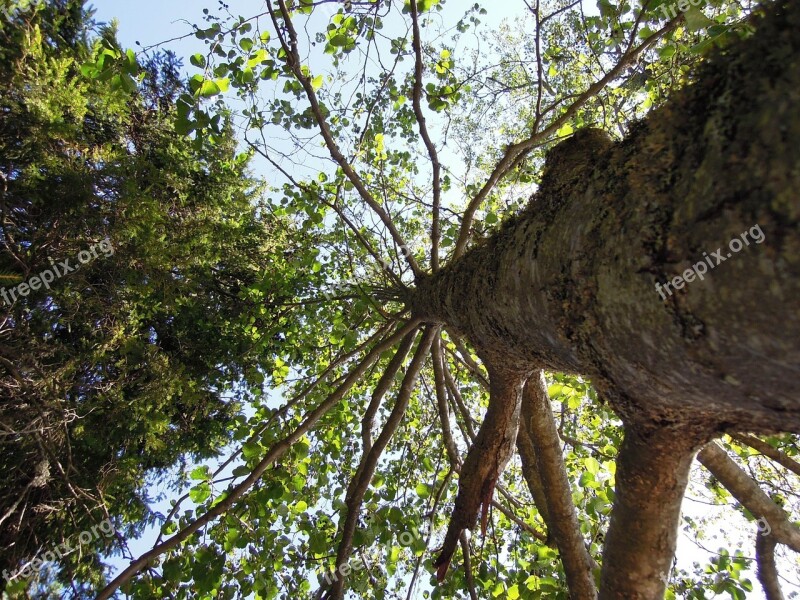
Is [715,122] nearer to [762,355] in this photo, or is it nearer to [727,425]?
[762,355]

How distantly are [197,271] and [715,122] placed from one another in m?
5.69

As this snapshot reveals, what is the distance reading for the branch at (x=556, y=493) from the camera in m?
2.10

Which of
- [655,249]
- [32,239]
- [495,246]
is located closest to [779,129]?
[655,249]

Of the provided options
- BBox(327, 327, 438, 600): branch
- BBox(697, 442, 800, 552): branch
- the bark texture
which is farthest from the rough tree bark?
BBox(327, 327, 438, 600): branch

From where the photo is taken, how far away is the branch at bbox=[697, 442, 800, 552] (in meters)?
2.20

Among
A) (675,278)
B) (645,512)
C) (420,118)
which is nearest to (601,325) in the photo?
(675,278)

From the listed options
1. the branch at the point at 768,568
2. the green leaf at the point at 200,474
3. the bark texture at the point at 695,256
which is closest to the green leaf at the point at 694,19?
the bark texture at the point at 695,256

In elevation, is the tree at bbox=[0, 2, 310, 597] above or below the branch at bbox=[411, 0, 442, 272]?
below

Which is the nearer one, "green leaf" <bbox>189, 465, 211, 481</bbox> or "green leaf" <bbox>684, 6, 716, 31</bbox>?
"green leaf" <bbox>684, 6, 716, 31</bbox>

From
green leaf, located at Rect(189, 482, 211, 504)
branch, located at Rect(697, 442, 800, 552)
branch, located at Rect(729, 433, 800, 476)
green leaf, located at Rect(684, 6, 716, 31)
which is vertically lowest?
green leaf, located at Rect(189, 482, 211, 504)

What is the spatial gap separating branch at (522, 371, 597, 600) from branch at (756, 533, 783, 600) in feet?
2.88

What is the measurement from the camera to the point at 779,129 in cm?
61

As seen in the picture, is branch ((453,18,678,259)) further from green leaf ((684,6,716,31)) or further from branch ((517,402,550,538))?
branch ((517,402,550,538))

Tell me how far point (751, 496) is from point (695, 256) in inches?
91.6
